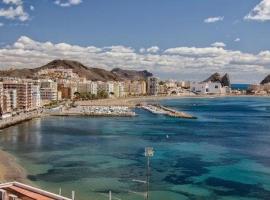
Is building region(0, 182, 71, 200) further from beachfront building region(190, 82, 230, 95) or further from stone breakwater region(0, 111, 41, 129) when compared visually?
beachfront building region(190, 82, 230, 95)

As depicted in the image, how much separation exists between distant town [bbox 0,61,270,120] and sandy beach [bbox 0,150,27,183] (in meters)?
26.2

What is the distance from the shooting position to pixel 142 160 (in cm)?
2819

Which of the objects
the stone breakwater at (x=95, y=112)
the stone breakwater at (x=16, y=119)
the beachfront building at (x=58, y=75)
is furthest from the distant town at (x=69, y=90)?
the stone breakwater at (x=95, y=112)

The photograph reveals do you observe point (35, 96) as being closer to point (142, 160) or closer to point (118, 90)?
point (142, 160)

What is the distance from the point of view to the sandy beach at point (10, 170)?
22.9 metres

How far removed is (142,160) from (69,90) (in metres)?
73.6

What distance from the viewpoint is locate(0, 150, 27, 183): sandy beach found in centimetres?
2287

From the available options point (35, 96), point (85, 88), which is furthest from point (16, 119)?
point (85, 88)

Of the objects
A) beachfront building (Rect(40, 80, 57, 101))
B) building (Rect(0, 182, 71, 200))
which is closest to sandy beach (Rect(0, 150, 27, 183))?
building (Rect(0, 182, 71, 200))

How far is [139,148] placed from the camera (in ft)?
110

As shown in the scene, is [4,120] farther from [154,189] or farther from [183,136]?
[154,189]

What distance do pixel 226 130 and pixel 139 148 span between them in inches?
711

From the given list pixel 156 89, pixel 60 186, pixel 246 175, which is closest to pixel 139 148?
pixel 246 175

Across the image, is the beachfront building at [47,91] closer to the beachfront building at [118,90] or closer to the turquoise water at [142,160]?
the beachfront building at [118,90]
